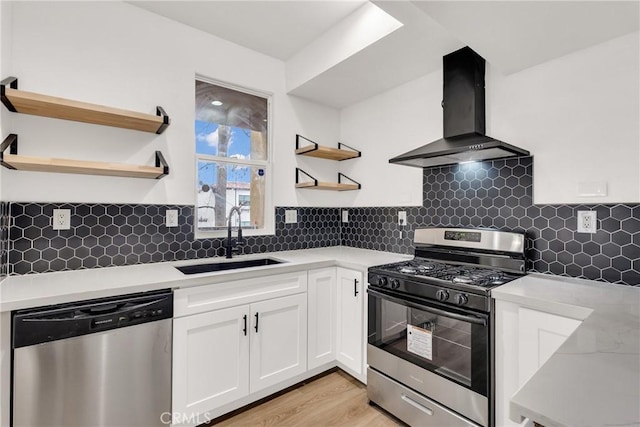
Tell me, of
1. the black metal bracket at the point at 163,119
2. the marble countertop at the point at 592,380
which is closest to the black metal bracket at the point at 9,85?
the black metal bracket at the point at 163,119

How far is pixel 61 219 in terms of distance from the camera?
187cm

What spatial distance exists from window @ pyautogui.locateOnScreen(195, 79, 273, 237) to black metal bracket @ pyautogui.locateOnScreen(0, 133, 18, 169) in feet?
3.35

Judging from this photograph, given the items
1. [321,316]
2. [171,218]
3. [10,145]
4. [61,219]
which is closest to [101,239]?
[61,219]

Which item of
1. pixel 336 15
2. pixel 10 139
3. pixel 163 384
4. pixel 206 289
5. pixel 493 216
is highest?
pixel 336 15

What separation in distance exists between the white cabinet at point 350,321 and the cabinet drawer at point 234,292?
323mm

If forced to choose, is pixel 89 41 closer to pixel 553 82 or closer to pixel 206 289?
pixel 206 289

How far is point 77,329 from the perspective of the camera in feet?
4.72

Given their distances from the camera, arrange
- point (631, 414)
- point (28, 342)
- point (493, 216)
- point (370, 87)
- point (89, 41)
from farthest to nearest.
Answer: point (370, 87), point (493, 216), point (89, 41), point (28, 342), point (631, 414)

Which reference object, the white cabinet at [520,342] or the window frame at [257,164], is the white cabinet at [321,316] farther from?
the white cabinet at [520,342]

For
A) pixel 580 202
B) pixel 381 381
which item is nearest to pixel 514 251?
pixel 580 202

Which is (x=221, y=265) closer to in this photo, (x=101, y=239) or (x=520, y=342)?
(x=101, y=239)

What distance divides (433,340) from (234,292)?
4.00ft

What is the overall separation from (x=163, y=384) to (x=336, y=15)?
2.57 metres

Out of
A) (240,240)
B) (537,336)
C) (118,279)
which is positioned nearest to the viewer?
(537,336)
